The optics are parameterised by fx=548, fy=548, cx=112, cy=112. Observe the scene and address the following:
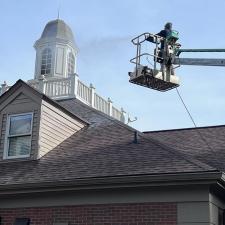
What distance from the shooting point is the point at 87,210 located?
12852 mm

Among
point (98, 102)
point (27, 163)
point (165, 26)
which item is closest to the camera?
point (165, 26)

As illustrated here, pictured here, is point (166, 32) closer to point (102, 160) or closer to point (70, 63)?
point (102, 160)

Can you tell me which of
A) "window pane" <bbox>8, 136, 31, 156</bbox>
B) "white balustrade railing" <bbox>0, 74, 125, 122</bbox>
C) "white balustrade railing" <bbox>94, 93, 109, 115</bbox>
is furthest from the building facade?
"white balustrade railing" <bbox>94, 93, 109, 115</bbox>

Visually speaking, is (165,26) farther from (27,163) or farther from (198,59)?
(27,163)

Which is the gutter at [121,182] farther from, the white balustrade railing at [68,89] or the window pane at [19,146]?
the white balustrade railing at [68,89]

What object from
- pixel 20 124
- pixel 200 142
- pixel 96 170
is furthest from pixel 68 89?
pixel 96 170

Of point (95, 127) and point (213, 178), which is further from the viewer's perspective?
point (95, 127)

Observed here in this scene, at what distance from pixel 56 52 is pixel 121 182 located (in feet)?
51.2

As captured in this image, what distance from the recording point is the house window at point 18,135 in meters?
15.7

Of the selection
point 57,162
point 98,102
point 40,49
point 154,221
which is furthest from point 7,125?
point 40,49

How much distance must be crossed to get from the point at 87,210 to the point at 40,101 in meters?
4.27

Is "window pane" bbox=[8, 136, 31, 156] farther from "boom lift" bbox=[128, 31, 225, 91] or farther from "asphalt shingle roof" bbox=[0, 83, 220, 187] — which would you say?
"boom lift" bbox=[128, 31, 225, 91]

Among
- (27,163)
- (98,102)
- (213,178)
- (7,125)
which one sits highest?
(98,102)

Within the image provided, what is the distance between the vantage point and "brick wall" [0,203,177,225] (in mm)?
12023
